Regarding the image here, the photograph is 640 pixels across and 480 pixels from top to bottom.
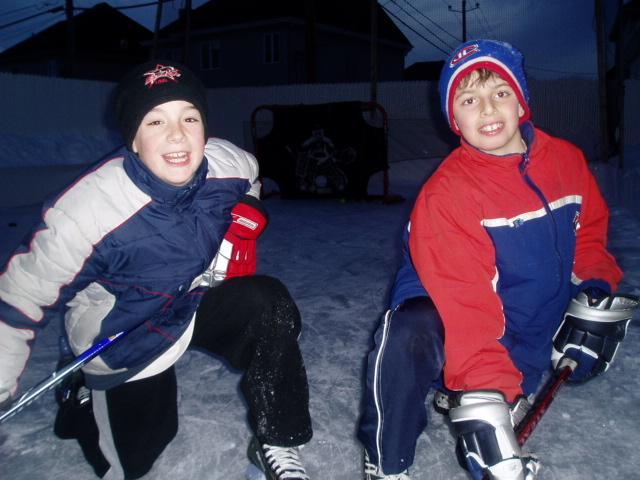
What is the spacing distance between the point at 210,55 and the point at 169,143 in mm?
21747

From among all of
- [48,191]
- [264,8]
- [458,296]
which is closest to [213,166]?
[458,296]

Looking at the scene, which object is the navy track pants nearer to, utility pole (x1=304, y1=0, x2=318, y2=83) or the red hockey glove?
the red hockey glove

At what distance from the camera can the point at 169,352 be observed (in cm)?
167

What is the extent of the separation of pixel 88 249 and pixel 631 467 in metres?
1.62

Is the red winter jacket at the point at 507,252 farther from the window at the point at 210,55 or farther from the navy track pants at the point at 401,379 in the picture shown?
the window at the point at 210,55

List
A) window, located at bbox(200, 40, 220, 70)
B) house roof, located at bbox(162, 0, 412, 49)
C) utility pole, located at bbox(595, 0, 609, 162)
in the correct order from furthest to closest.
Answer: window, located at bbox(200, 40, 220, 70)
house roof, located at bbox(162, 0, 412, 49)
utility pole, located at bbox(595, 0, 609, 162)

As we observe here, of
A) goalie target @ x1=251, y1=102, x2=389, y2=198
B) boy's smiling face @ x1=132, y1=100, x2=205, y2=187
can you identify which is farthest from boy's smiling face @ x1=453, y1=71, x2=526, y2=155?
goalie target @ x1=251, y1=102, x2=389, y2=198

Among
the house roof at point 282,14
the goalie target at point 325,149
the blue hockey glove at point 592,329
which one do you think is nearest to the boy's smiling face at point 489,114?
the blue hockey glove at point 592,329

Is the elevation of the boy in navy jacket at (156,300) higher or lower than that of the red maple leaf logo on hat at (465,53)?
lower

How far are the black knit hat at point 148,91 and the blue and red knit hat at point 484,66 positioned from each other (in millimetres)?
776

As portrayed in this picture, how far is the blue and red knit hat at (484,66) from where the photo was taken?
65.2 inches

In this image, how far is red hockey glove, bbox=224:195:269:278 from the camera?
186cm

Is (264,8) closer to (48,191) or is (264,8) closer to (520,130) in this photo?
(48,191)

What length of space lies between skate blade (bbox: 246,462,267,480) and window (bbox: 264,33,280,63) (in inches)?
768
